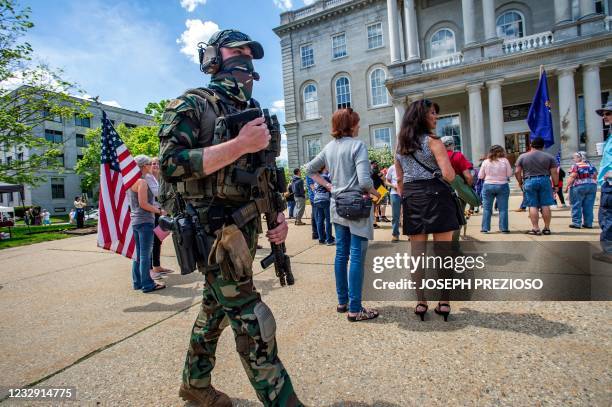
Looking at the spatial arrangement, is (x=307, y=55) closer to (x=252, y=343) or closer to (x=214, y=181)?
(x=214, y=181)

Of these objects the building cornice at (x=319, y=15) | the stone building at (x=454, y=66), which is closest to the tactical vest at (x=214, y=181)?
the stone building at (x=454, y=66)

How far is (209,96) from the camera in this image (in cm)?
168

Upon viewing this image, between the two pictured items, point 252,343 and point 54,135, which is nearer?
point 252,343

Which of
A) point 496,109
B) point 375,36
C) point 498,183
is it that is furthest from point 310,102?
point 498,183

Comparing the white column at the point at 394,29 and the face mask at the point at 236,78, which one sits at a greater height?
the white column at the point at 394,29

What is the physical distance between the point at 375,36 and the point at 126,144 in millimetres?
25350

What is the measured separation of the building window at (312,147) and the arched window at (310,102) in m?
2.03

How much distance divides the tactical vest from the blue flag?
9.92 metres

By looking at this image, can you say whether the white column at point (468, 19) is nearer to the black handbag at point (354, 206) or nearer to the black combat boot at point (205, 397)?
the black handbag at point (354, 206)

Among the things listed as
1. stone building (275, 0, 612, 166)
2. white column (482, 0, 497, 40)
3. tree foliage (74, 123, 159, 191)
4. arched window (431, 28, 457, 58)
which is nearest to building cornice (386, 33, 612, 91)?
stone building (275, 0, 612, 166)

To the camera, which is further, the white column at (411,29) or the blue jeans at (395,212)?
the white column at (411,29)

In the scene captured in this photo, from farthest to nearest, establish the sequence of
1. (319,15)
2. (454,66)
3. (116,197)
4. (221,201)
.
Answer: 1. (319,15)
2. (454,66)
3. (116,197)
4. (221,201)

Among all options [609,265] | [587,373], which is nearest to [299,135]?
[609,265]

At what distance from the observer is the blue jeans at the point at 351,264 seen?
3.01m
